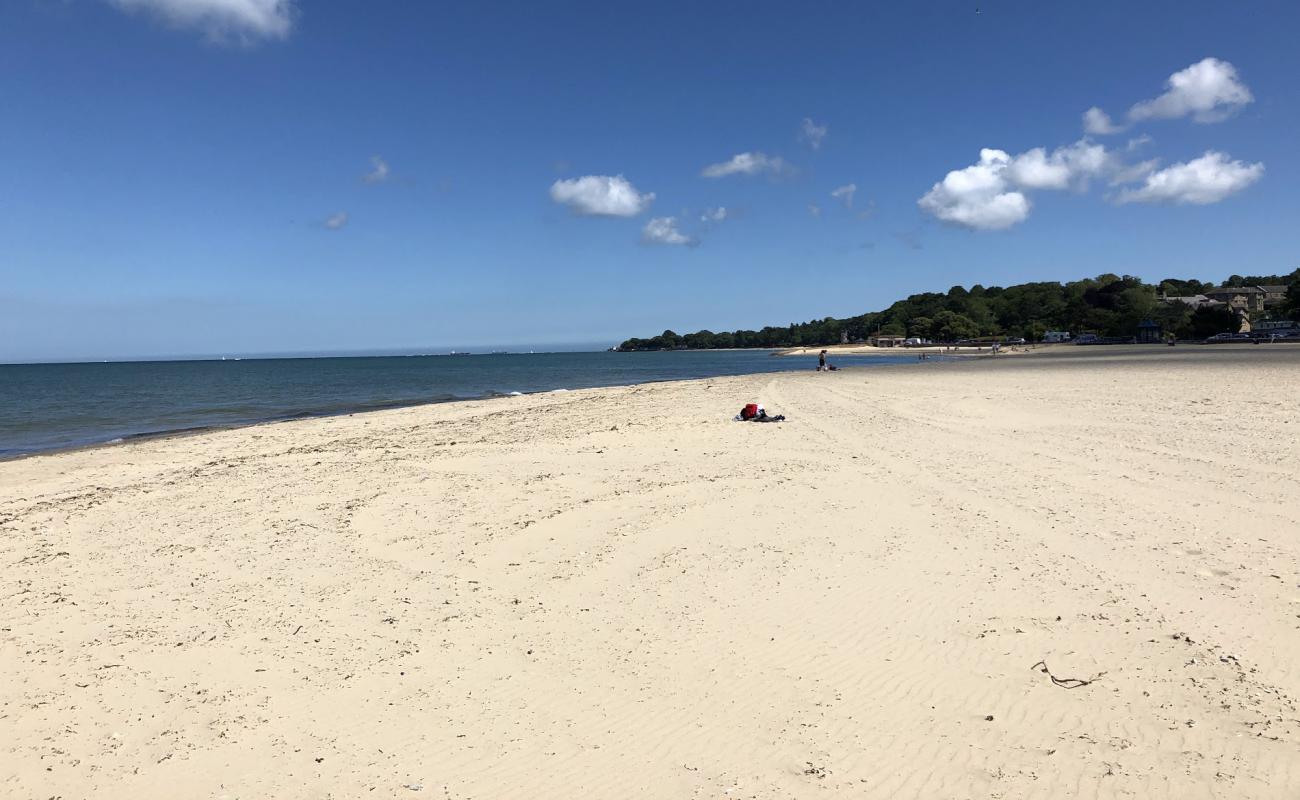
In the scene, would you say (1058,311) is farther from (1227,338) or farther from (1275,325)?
(1227,338)

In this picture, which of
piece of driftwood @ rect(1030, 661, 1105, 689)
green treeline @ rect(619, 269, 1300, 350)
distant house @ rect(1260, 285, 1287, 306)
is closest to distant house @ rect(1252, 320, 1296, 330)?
green treeline @ rect(619, 269, 1300, 350)

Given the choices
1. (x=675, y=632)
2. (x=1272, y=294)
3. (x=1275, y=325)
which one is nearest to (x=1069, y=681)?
(x=675, y=632)

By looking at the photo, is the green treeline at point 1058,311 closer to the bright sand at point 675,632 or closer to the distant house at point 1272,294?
the distant house at point 1272,294

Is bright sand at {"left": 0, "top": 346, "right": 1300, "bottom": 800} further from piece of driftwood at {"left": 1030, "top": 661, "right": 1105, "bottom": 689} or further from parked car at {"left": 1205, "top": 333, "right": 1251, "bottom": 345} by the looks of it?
parked car at {"left": 1205, "top": 333, "right": 1251, "bottom": 345}

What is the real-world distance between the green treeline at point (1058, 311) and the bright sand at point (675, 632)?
108 m

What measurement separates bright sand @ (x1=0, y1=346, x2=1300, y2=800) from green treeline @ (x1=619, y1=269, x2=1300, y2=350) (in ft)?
354

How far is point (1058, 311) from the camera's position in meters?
130

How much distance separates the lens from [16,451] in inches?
763

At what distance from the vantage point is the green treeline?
9924 cm

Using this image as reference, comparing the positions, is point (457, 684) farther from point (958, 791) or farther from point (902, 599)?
point (902, 599)

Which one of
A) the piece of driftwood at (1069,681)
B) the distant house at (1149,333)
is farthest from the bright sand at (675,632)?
Answer: the distant house at (1149,333)

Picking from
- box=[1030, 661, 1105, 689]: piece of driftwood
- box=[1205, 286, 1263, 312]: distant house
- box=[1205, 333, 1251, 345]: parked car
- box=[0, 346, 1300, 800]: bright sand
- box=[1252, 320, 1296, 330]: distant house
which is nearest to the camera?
box=[0, 346, 1300, 800]: bright sand

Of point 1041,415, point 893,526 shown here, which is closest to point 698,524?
point 893,526

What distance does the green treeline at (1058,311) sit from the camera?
99.2 meters
